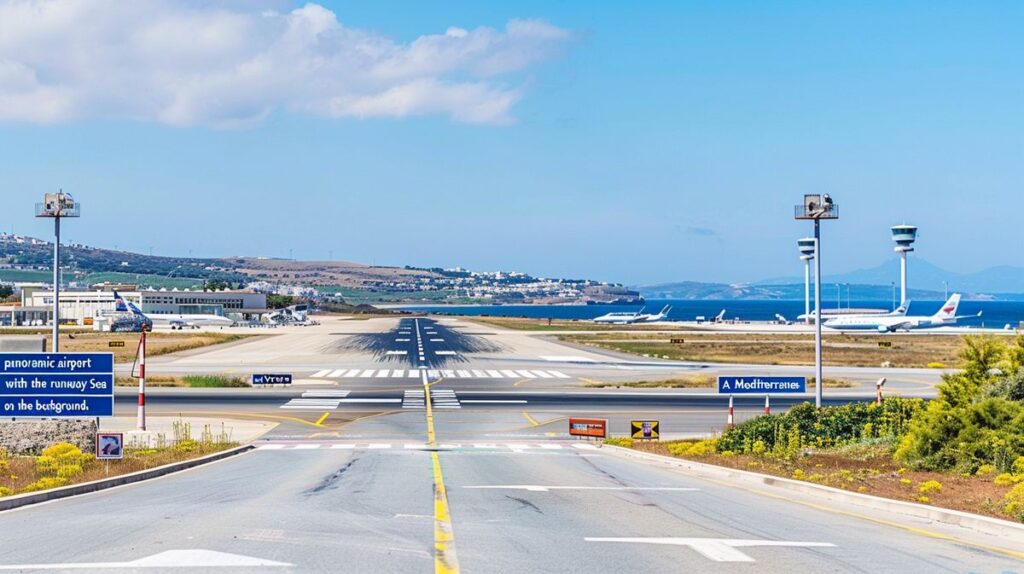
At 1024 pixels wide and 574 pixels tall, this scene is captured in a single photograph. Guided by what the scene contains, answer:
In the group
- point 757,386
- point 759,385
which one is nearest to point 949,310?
point 759,385

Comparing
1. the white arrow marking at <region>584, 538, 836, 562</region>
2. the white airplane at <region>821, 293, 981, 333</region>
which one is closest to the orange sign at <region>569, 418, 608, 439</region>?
the white arrow marking at <region>584, 538, 836, 562</region>

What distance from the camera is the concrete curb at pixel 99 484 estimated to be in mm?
17500

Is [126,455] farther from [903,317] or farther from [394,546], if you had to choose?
[903,317]

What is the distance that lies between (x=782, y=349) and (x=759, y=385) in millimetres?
66495

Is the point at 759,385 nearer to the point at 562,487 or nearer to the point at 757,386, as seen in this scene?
the point at 757,386

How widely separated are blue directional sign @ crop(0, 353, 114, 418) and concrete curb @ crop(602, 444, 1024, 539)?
15761mm

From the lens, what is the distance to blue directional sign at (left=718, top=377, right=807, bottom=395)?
3350cm

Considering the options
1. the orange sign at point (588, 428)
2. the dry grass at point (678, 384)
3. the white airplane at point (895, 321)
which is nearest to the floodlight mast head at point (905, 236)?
the white airplane at point (895, 321)

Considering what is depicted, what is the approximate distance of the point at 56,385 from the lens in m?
25.6

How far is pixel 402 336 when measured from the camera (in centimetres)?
12506

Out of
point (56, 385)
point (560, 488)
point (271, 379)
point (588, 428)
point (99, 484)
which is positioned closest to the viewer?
point (99, 484)

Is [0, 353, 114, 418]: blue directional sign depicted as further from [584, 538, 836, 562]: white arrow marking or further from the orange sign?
[584, 538, 836, 562]: white arrow marking

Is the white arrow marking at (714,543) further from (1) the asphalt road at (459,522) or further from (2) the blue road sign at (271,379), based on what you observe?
A: (2) the blue road sign at (271,379)

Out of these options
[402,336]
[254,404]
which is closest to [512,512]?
[254,404]
